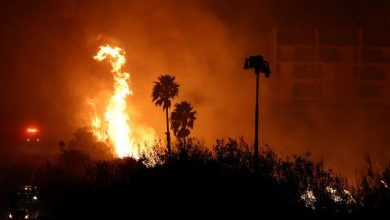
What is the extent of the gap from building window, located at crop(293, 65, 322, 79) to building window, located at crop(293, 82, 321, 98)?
3.46 ft

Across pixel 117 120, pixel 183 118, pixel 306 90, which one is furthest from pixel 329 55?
pixel 117 120

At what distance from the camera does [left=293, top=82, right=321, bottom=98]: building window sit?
83312mm

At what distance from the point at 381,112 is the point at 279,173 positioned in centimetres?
6218

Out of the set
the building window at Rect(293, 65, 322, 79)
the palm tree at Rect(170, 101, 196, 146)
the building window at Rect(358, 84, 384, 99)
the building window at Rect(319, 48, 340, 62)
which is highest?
the building window at Rect(319, 48, 340, 62)

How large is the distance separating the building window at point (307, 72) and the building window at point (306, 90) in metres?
1.05

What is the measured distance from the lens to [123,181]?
26.0 metres

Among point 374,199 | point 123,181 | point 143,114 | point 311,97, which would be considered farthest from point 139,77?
point 374,199

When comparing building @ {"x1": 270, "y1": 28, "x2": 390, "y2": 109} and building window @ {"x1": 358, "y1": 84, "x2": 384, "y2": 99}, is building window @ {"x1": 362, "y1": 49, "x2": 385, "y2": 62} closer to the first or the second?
building @ {"x1": 270, "y1": 28, "x2": 390, "y2": 109}

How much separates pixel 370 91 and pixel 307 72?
9438 millimetres

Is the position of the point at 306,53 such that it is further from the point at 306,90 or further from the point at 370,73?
the point at 370,73

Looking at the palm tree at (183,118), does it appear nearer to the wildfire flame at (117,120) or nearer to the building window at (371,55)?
the wildfire flame at (117,120)

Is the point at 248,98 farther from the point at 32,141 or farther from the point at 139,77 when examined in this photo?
the point at 32,141

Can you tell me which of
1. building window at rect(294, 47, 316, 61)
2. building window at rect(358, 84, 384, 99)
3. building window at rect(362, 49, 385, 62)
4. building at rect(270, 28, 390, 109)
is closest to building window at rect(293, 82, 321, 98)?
building at rect(270, 28, 390, 109)

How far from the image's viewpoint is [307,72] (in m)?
83.2
